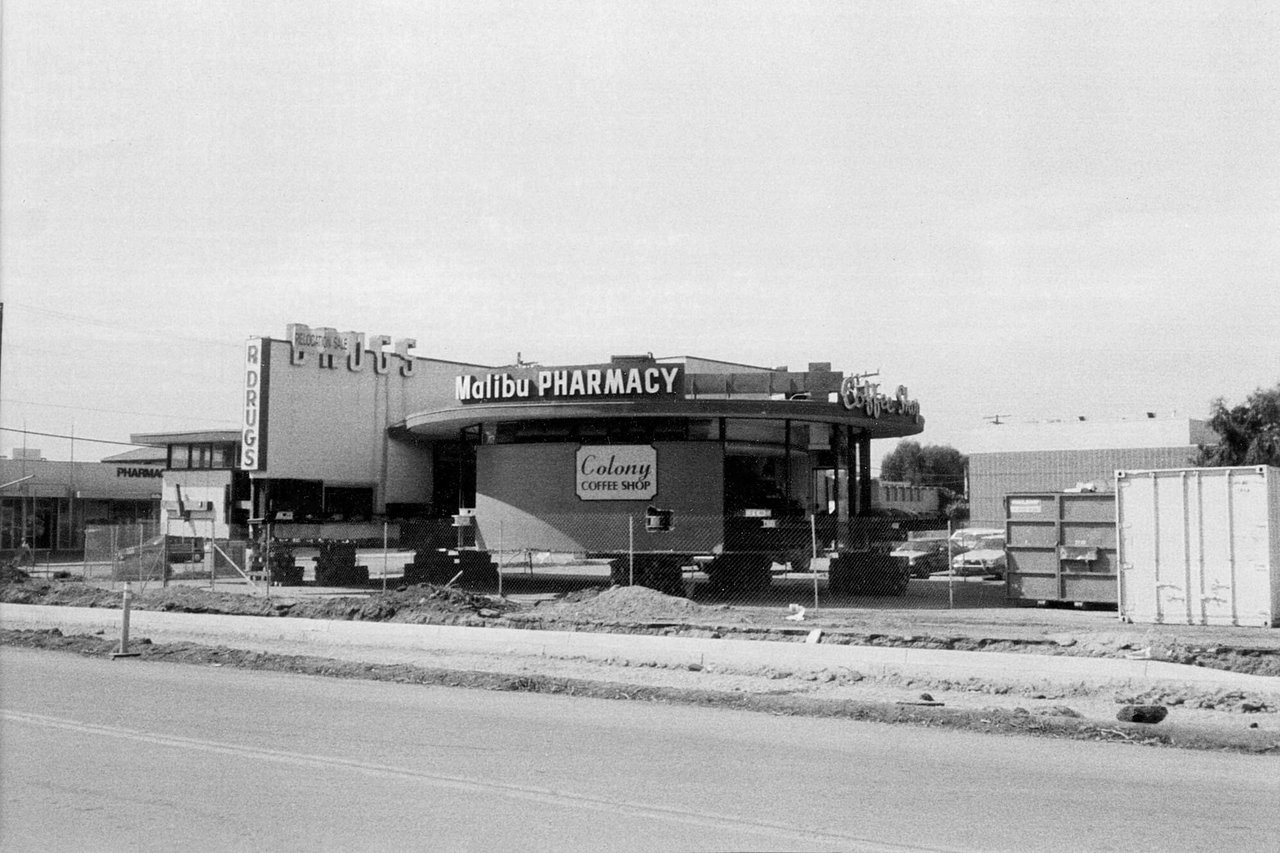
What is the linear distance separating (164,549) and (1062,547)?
20134 mm

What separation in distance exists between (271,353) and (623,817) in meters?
27.1

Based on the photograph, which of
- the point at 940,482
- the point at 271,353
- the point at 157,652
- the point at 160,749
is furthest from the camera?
the point at 940,482

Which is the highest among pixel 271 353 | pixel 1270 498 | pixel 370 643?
pixel 271 353

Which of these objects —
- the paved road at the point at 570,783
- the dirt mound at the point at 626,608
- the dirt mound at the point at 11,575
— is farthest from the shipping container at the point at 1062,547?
the dirt mound at the point at 11,575

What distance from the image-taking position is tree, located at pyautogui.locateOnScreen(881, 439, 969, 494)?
13912 cm

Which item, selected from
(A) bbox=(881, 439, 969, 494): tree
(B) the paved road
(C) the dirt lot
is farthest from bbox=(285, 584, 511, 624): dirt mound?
(A) bbox=(881, 439, 969, 494): tree

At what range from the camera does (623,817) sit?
25.3 ft

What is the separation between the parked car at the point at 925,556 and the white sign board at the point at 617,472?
12.8 m

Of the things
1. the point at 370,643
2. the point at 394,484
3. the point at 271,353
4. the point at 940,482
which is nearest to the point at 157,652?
the point at 370,643

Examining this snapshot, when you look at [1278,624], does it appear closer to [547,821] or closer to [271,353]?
[547,821]

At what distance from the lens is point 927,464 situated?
147375 mm

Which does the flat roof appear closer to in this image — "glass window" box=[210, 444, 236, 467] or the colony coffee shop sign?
"glass window" box=[210, 444, 236, 467]

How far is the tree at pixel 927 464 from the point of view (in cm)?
13912

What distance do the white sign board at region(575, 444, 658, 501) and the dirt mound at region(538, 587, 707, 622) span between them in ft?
10.4
